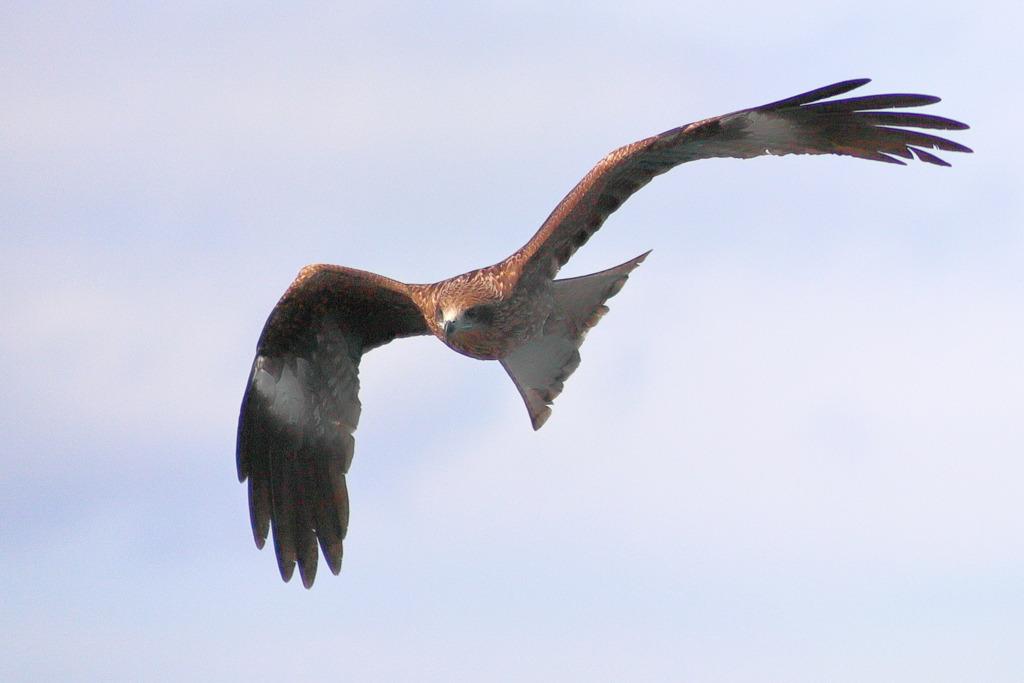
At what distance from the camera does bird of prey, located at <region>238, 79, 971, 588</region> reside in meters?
7.39

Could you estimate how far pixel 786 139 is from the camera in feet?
24.5

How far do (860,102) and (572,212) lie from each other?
1811 mm

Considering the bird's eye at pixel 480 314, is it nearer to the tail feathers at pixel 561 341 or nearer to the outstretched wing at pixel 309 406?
the tail feathers at pixel 561 341

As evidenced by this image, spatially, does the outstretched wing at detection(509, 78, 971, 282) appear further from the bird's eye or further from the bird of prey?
the bird's eye

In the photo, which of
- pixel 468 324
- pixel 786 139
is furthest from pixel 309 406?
pixel 786 139

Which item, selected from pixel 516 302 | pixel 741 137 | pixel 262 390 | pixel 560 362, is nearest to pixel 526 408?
pixel 560 362

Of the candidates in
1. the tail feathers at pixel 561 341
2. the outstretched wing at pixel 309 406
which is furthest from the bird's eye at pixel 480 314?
the outstretched wing at pixel 309 406

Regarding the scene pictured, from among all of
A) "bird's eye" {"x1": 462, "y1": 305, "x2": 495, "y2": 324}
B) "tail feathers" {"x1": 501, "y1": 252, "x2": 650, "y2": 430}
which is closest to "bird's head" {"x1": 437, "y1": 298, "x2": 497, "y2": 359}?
"bird's eye" {"x1": 462, "y1": 305, "x2": 495, "y2": 324}

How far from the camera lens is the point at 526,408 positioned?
8930 millimetres

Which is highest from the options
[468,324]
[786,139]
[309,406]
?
[786,139]

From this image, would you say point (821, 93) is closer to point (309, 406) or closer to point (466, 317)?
point (466, 317)

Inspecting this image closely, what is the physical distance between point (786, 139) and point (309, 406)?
381 cm

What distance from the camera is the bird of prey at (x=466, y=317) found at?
739 centimetres

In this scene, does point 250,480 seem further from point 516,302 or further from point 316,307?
point 516,302
